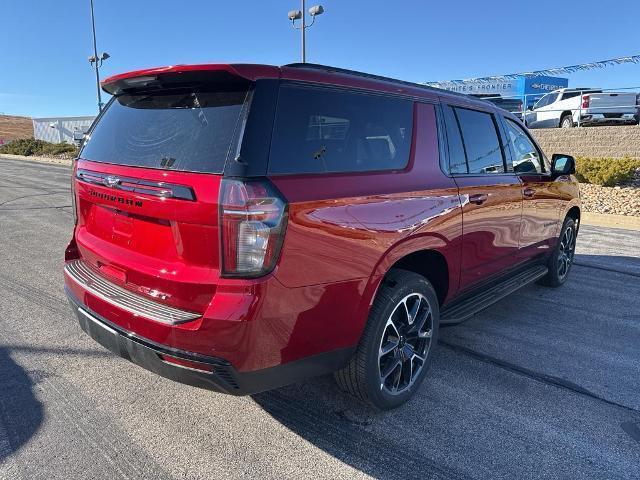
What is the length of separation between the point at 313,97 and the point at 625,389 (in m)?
2.79

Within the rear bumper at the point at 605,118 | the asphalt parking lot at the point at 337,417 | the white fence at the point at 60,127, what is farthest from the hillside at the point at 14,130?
the asphalt parking lot at the point at 337,417

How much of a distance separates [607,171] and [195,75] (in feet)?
41.5

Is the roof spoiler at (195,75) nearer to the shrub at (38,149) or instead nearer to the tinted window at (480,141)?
the tinted window at (480,141)

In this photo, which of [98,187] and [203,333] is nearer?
[203,333]

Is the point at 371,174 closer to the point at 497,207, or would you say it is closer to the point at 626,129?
the point at 497,207

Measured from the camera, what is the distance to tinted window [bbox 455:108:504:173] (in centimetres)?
361

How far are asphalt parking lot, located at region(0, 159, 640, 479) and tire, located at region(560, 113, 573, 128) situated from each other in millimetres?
16106

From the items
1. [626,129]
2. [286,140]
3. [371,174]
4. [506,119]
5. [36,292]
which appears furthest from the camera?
[626,129]

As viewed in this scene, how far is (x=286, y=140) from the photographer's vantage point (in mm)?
2312

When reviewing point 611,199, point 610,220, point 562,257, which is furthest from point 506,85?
point 562,257

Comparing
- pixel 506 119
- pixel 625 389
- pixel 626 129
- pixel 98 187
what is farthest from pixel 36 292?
pixel 626 129

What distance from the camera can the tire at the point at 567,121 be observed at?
18072mm

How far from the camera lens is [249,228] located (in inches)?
82.6

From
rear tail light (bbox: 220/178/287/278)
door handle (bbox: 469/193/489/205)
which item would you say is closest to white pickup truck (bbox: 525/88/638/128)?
door handle (bbox: 469/193/489/205)
